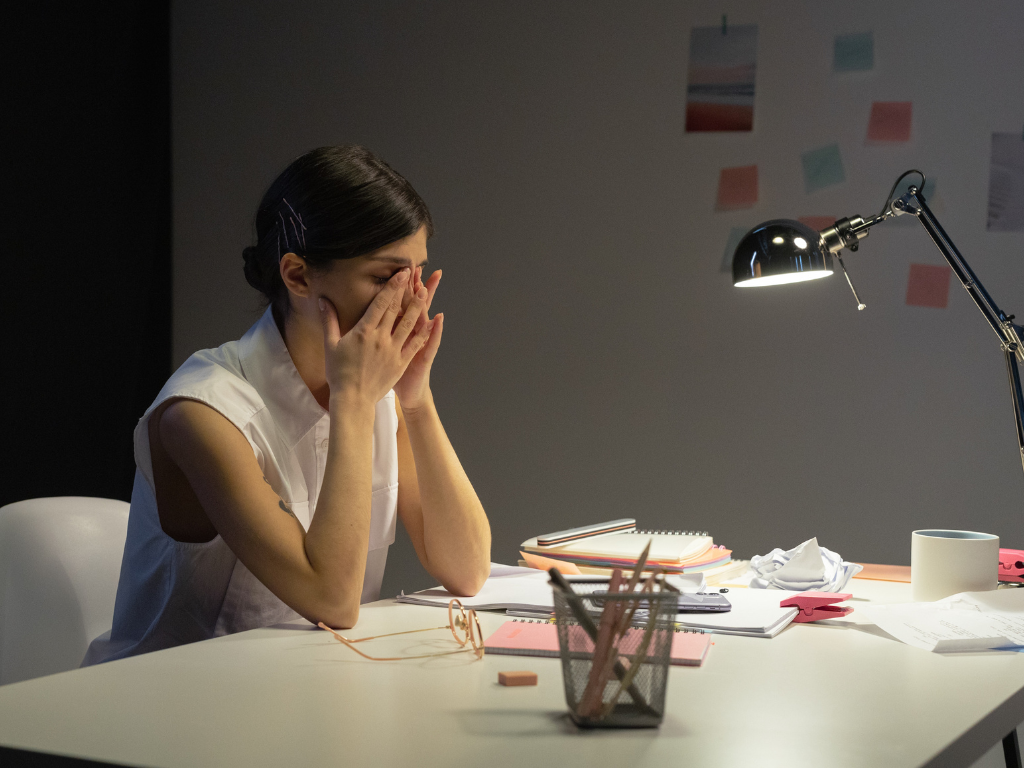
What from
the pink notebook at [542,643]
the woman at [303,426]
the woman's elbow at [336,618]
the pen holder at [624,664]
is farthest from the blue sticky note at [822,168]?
the pen holder at [624,664]

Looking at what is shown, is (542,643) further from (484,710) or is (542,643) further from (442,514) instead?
(442,514)

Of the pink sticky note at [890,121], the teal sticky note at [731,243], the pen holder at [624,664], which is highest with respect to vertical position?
the pink sticky note at [890,121]

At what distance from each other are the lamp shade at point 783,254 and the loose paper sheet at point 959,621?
0.43m

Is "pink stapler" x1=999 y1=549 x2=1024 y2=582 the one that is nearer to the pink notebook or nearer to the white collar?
the pink notebook

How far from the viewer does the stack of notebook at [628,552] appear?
122 cm

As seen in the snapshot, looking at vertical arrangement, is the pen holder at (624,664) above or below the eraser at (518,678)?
above

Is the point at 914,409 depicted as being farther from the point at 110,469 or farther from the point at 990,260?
the point at 110,469

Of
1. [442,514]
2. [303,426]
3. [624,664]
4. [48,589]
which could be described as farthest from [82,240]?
[624,664]

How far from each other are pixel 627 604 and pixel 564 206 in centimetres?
184

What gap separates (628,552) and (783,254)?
1.44 feet

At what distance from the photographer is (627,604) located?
2.14 feet

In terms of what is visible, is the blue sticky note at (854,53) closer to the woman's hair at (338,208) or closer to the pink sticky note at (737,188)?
the pink sticky note at (737,188)

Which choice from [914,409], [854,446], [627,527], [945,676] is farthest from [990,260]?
[945,676]

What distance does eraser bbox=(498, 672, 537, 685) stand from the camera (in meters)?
0.75
